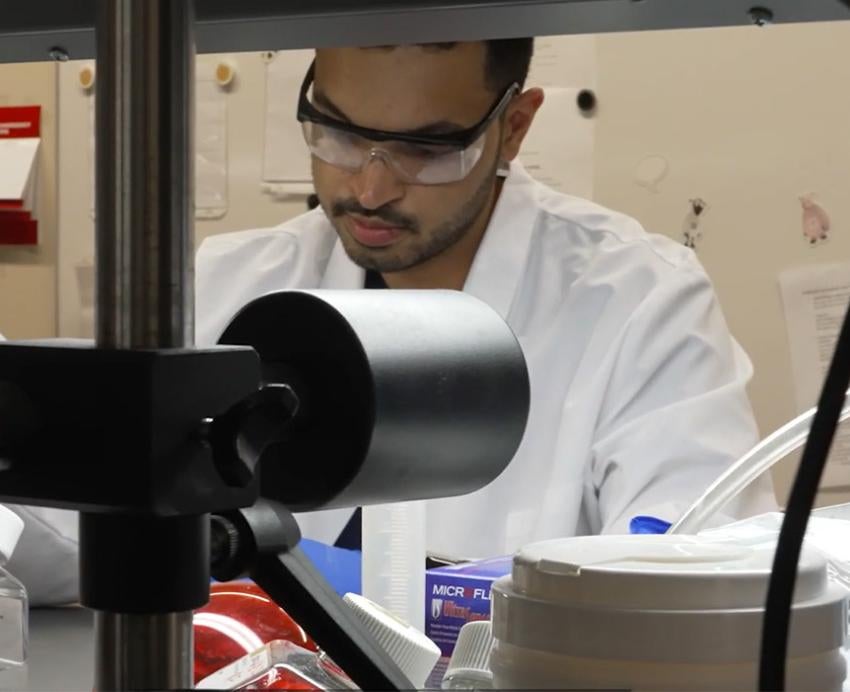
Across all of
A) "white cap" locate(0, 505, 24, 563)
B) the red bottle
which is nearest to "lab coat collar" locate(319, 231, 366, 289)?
"white cap" locate(0, 505, 24, 563)

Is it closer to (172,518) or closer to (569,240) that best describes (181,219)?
(172,518)

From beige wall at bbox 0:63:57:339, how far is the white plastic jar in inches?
96.8

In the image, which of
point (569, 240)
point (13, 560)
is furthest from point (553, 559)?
point (569, 240)

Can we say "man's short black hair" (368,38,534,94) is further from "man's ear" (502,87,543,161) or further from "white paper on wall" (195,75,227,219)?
"white paper on wall" (195,75,227,219)

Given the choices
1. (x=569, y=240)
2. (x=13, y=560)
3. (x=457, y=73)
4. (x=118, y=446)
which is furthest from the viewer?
(x=569, y=240)

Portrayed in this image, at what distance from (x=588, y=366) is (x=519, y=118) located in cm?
41

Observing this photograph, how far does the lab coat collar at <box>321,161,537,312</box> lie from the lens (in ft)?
6.42

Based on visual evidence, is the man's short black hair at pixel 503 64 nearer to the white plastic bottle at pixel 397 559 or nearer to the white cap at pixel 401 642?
the white plastic bottle at pixel 397 559

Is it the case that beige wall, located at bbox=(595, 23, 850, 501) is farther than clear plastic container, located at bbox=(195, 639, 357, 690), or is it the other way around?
beige wall, located at bbox=(595, 23, 850, 501)

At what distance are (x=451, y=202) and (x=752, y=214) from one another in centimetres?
57

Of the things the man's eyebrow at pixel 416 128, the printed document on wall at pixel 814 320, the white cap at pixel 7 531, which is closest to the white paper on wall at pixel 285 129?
the man's eyebrow at pixel 416 128

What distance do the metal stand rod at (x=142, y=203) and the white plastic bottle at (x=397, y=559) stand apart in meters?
0.32

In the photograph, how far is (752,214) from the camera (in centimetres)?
215

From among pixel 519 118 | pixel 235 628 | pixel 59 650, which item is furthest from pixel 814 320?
pixel 235 628
